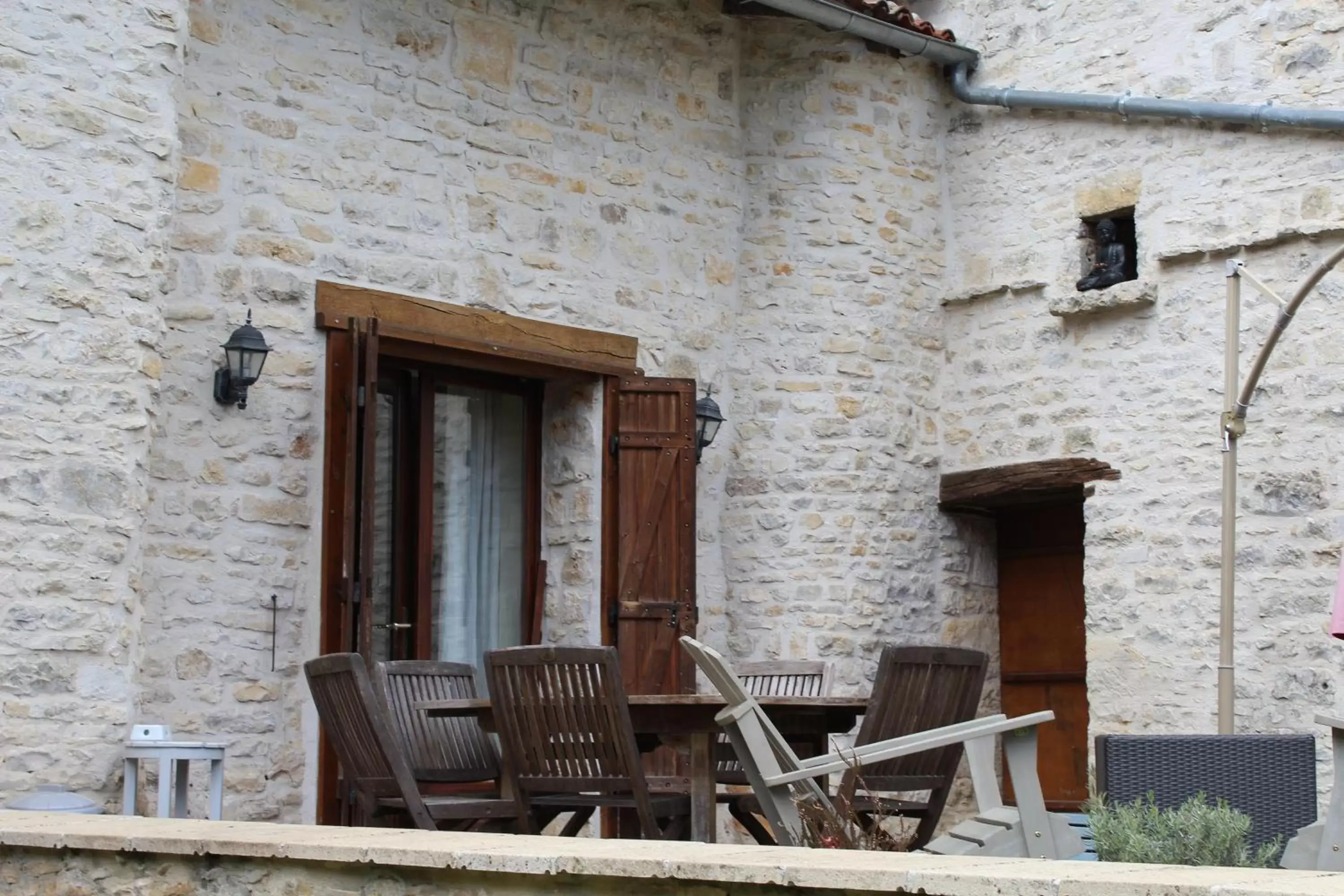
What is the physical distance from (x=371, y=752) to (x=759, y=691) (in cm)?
212

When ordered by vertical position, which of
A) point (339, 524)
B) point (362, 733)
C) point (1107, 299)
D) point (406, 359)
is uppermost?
point (1107, 299)

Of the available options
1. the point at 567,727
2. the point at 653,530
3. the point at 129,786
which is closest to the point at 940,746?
the point at 567,727

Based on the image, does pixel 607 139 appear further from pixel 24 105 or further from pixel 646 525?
pixel 24 105

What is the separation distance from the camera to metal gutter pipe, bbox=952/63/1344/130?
6.95 meters

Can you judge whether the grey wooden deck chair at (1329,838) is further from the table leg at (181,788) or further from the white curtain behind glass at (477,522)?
the white curtain behind glass at (477,522)

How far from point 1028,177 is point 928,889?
5.94 meters

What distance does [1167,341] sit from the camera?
740 cm

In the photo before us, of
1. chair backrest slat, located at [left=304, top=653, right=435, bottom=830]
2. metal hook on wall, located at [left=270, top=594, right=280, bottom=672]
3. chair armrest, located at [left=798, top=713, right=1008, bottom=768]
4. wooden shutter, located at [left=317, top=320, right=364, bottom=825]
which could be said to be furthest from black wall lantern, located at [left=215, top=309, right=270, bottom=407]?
chair armrest, located at [left=798, top=713, right=1008, bottom=768]

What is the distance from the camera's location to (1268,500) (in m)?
7.04

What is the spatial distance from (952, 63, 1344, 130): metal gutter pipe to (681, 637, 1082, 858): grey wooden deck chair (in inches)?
151

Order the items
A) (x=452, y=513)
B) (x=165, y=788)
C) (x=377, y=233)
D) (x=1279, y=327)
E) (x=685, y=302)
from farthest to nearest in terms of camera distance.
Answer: (x=685, y=302), (x=452, y=513), (x=377, y=233), (x=1279, y=327), (x=165, y=788)

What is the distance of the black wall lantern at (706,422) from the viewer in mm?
7688

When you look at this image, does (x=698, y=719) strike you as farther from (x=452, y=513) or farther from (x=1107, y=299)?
(x=1107, y=299)

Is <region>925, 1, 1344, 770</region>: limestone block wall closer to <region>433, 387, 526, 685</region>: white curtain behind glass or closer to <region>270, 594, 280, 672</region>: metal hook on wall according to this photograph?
<region>433, 387, 526, 685</region>: white curtain behind glass
